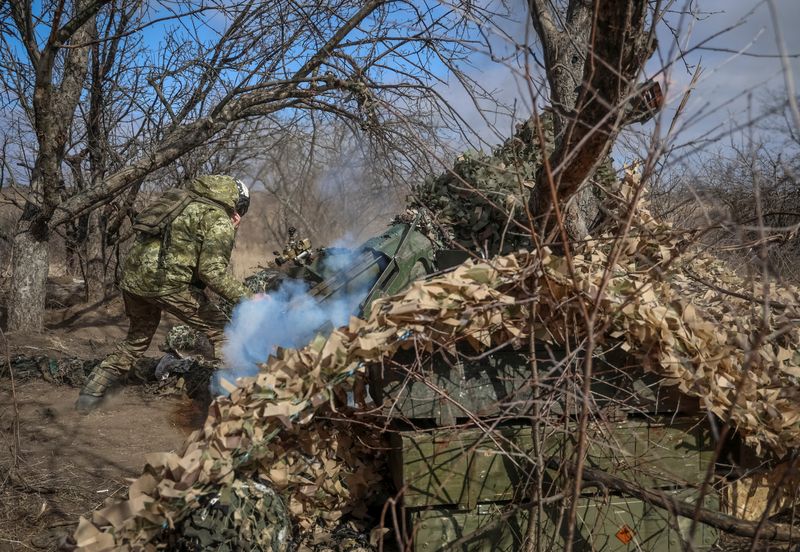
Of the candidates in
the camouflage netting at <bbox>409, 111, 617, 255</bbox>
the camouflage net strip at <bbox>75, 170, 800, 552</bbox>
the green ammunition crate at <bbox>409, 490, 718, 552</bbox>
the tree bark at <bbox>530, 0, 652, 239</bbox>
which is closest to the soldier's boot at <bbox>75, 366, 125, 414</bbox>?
the camouflage netting at <bbox>409, 111, 617, 255</bbox>

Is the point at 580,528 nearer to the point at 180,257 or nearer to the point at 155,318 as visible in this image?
the point at 180,257

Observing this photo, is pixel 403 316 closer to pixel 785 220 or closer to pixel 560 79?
pixel 560 79

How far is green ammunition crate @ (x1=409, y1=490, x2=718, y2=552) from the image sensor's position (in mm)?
3234

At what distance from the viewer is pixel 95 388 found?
5824 millimetres

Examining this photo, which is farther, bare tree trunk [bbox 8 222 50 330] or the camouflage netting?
bare tree trunk [bbox 8 222 50 330]

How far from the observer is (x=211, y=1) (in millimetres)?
6117

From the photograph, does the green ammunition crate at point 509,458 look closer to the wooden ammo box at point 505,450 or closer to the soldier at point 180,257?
the wooden ammo box at point 505,450

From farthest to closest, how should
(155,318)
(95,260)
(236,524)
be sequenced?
(95,260) < (155,318) < (236,524)

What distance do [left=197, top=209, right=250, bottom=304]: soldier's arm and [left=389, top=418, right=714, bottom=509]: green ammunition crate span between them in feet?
9.38

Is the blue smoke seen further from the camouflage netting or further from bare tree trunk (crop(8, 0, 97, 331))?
bare tree trunk (crop(8, 0, 97, 331))

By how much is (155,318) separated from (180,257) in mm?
771

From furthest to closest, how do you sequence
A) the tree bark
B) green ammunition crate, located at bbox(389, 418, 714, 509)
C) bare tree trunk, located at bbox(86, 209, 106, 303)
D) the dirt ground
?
bare tree trunk, located at bbox(86, 209, 106, 303), the dirt ground, green ammunition crate, located at bbox(389, 418, 714, 509), the tree bark

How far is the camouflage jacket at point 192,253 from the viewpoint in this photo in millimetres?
5750

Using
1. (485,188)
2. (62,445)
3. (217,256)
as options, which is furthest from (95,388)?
(485,188)
